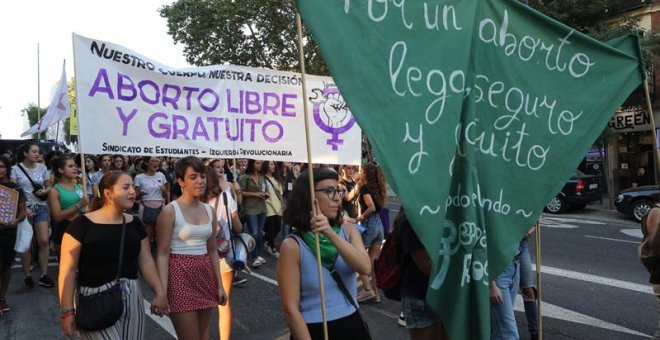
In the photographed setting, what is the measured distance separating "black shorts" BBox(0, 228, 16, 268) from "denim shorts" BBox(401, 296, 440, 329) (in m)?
4.75

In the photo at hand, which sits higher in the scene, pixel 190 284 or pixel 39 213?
pixel 39 213

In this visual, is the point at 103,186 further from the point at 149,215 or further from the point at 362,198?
the point at 149,215

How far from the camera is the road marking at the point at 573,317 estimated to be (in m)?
5.09

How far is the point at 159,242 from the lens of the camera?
3494 millimetres

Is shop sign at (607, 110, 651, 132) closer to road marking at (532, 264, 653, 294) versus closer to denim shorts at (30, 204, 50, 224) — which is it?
road marking at (532, 264, 653, 294)

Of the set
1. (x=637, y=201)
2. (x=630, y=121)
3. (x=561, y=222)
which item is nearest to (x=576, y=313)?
(x=561, y=222)

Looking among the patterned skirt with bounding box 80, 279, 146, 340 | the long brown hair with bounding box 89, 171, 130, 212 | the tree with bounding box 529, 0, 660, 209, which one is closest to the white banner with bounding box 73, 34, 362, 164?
the long brown hair with bounding box 89, 171, 130, 212

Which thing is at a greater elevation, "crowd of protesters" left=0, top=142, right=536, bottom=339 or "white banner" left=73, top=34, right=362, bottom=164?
"white banner" left=73, top=34, right=362, bottom=164

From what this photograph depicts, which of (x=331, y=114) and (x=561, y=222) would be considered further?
(x=561, y=222)

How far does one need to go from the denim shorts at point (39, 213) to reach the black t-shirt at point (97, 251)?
436cm

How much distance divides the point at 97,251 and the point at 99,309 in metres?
0.34

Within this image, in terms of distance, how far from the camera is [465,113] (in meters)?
2.44

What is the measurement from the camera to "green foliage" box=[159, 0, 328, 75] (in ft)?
77.2

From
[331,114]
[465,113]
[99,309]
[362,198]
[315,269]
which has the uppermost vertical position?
[331,114]
